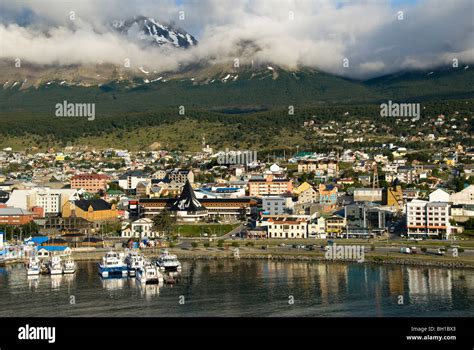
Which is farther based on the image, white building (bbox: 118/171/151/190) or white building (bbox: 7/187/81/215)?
white building (bbox: 118/171/151/190)

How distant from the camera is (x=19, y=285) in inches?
526

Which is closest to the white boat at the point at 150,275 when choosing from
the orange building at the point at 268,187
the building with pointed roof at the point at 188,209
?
the building with pointed roof at the point at 188,209

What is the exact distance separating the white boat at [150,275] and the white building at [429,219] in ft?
22.0

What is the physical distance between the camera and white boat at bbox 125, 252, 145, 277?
14.5 m

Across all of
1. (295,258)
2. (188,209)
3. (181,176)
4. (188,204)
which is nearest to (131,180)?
(181,176)

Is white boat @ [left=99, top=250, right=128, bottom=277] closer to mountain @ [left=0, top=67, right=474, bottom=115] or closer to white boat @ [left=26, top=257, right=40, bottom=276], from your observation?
white boat @ [left=26, top=257, right=40, bottom=276]

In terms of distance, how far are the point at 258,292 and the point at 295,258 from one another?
13.1ft

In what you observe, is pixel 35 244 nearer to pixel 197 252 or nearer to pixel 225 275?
pixel 197 252

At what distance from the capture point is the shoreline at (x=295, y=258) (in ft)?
48.4

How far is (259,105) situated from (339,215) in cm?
3840

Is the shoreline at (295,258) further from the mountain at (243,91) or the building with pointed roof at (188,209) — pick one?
the mountain at (243,91)
